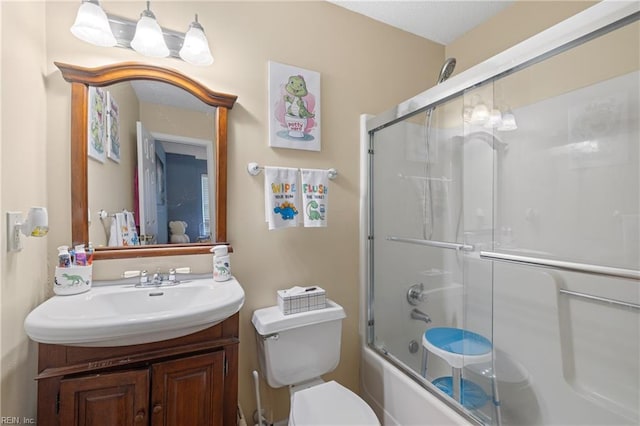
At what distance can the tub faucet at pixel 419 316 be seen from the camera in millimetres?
1722

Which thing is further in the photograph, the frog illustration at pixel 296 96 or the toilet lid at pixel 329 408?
the frog illustration at pixel 296 96

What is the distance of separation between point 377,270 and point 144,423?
4.40ft

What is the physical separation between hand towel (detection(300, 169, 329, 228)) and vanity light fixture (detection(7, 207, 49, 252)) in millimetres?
1019

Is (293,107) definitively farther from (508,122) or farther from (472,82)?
(508,122)

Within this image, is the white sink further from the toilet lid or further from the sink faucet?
the toilet lid

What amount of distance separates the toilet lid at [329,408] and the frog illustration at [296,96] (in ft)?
4.64

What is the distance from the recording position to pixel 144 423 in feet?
3.15

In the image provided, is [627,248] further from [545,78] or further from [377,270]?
[377,270]

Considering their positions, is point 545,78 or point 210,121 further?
point 210,121

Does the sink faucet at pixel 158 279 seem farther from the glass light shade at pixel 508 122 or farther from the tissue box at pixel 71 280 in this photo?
the glass light shade at pixel 508 122

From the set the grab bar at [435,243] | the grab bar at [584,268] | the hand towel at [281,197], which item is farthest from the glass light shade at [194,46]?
the grab bar at [584,268]

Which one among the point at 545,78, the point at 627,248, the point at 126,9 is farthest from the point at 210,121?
the point at 627,248

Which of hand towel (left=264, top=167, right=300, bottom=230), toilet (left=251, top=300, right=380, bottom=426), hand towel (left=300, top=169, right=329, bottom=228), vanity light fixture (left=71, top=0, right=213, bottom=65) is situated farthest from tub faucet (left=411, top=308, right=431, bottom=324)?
vanity light fixture (left=71, top=0, right=213, bottom=65)

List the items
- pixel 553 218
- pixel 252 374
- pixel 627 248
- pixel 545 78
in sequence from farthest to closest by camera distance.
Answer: pixel 252 374
pixel 553 218
pixel 545 78
pixel 627 248
